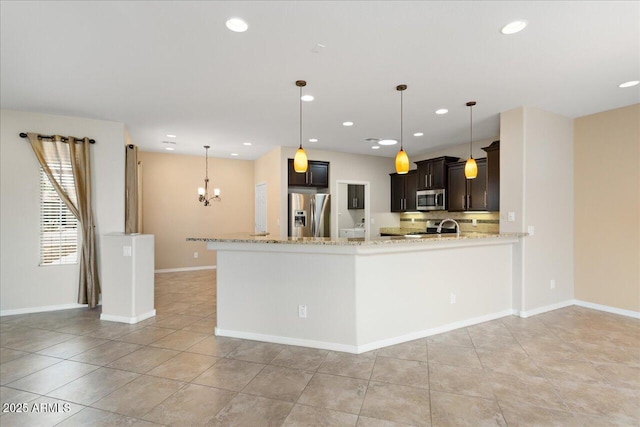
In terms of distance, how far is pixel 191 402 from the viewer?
84.3 inches

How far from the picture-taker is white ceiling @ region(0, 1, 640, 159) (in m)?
2.07

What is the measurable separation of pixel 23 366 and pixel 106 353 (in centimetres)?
59

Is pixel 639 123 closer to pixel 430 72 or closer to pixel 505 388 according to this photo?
pixel 430 72

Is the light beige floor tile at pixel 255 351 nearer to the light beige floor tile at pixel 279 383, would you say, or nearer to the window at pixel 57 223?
the light beige floor tile at pixel 279 383

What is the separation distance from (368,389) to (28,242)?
4695mm

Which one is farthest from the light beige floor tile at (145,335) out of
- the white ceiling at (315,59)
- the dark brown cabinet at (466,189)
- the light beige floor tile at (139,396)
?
the dark brown cabinet at (466,189)

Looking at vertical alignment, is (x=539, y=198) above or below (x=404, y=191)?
below

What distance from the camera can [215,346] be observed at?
3.07 meters

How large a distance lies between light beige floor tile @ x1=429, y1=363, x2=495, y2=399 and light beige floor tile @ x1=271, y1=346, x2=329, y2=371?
941 mm

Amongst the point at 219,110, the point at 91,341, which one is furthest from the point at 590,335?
the point at 91,341

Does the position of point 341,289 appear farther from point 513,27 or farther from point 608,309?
point 608,309

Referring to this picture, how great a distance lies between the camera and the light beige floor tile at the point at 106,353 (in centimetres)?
277

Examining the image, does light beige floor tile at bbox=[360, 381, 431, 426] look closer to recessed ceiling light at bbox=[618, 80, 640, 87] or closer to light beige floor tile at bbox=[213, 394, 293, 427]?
light beige floor tile at bbox=[213, 394, 293, 427]

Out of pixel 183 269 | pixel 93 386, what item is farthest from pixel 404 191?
pixel 93 386
